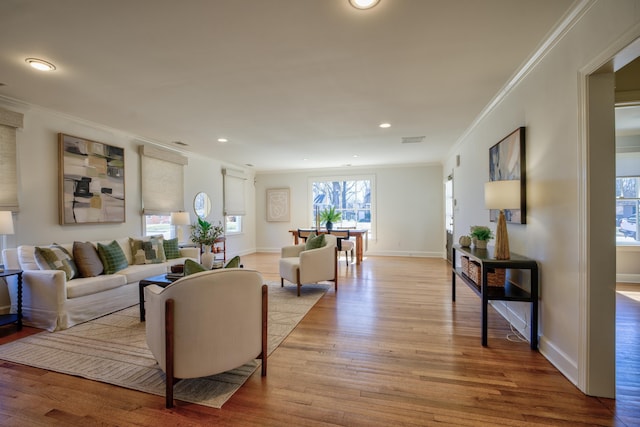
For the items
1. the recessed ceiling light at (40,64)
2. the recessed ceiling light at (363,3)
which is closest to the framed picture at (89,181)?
the recessed ceiling light at (40,64)

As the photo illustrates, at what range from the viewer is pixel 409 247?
758 centimetres

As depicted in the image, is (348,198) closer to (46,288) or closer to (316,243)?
(316,243)

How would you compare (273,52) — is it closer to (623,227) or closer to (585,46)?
(585,46)

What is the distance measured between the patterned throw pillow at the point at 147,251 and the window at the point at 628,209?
7675mm

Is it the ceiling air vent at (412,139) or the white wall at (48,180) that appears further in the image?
the ceiling air vent at (412,139)

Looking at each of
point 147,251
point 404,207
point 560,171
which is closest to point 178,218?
point 147,251

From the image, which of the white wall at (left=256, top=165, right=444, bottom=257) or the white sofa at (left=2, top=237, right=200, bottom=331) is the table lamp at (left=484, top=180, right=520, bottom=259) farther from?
the white wall at (left=256, top=165, right=444, bottom=257)

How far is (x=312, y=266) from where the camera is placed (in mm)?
4137

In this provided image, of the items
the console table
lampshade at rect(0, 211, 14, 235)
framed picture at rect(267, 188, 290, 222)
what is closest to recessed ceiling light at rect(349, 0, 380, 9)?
the console table

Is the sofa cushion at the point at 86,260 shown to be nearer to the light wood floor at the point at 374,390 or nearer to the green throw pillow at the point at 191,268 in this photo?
the light wood floor at the point at 374,390

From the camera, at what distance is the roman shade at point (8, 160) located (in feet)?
10.2

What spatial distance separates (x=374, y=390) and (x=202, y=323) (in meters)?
1.21

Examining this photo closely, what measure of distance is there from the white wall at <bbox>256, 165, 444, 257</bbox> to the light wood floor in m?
4.57

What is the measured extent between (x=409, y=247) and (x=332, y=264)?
391cm
